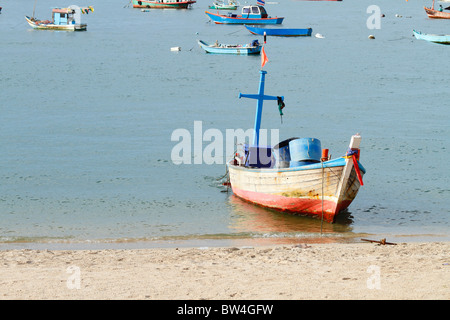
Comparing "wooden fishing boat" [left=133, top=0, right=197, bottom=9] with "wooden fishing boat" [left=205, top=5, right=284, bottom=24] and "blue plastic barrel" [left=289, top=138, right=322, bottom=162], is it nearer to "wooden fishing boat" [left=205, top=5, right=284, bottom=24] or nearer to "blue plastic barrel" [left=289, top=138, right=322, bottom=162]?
"wooden fishing boat" [left=205, top=5, right=284, bottom=24]

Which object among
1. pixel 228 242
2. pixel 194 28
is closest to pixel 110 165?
pixel 228 242

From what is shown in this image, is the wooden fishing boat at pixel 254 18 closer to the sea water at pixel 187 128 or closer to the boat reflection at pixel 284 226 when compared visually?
the sea water at pixel 187 128

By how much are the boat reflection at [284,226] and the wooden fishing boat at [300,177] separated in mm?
264

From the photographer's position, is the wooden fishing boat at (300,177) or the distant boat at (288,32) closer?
the wooden fishing boat at (300,177)

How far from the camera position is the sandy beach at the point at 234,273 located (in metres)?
13.4

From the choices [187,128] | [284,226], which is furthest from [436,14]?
[284,226]

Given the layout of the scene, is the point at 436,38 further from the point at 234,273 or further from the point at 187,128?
the point at 234,273

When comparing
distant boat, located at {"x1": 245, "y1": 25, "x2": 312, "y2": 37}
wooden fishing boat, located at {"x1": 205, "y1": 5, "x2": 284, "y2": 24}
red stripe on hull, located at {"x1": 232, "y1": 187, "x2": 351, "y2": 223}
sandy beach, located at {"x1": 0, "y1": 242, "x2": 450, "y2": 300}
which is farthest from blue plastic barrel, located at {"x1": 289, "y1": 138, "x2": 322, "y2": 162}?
wooden fishing boat, located at {"x1": 205, "y1": 5, "x2": 284, "y2": 24}

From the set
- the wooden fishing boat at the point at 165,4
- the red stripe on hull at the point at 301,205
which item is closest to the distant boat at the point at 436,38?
the wooden fishing boat at the point at 165,4

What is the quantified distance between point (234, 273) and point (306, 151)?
8.67m

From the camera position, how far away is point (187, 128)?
39.0 m

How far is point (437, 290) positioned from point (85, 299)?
6.66m

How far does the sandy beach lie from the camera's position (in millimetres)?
13406

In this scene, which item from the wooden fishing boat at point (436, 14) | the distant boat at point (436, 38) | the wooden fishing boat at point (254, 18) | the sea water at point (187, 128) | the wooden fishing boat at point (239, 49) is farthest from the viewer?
the wooden fishing boat at point (436, 14)
